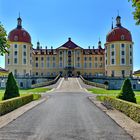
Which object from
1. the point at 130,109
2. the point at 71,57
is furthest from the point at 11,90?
the point at 71,57

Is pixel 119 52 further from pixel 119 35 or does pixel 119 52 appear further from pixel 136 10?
pixel 136 10

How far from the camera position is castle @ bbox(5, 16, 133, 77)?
96.9 meters

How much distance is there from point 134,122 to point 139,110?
841 mm

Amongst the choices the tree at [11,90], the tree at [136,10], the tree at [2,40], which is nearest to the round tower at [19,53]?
the tree at [11,90]

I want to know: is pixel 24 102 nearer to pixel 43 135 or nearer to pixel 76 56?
pixel 43 135

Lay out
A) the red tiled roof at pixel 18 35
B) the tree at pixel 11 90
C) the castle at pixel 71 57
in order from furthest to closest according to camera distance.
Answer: the red tiled roof at pixel 18 35 < the castle at pixel 71 57 < the tree at pixel 11 90

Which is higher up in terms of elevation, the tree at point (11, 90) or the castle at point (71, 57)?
the castle at point (71, 57)

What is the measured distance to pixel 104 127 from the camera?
552 inches

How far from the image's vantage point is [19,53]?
99.4 m

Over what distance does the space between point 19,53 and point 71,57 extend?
71.7ft

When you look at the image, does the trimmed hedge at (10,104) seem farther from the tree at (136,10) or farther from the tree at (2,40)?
the tree at (136,10)

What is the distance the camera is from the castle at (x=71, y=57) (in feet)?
318

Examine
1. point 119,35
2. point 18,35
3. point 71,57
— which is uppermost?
point 18,35

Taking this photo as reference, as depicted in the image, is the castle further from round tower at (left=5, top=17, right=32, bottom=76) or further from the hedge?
the hedge
